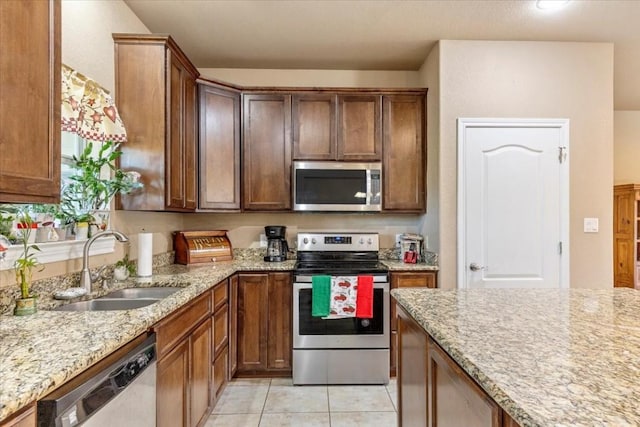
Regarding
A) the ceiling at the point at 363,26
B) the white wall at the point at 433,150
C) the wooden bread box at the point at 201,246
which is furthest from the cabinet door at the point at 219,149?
the white wall at the point at 433,150

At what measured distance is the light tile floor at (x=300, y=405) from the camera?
2.26 meters

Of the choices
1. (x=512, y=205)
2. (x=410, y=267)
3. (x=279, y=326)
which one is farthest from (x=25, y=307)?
(x=512, y=205)

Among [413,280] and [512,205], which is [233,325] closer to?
[413,280]

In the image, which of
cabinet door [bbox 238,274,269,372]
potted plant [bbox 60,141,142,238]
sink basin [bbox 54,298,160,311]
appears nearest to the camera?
sink basin [bbox 54,298,160,311]

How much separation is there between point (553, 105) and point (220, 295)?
9.78 ft

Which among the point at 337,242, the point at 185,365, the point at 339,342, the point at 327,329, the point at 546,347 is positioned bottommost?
the point at 339,342

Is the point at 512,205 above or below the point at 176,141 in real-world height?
below

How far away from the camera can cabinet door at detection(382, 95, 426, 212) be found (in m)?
3.12

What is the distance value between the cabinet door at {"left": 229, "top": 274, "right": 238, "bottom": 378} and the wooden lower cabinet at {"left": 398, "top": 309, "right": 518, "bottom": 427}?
1.44 m

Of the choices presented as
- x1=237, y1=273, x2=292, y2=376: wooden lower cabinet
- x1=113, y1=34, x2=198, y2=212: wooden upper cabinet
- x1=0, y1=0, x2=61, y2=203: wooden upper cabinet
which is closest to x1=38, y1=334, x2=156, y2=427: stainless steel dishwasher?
x1=0, y1=0, x2=61, y2=203: wooden upper cabinet

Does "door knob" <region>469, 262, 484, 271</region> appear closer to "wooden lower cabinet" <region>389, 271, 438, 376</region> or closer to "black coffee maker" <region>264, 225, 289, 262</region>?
"wooden lower cabinet" <region>389, 271, 438, 376</region>

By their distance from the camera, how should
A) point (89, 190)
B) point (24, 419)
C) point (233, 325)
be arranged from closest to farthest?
point (24, 419) < point (89, 190) < point (233, 325)

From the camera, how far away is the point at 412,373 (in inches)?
59.7

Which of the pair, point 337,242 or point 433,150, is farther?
point 337,242
